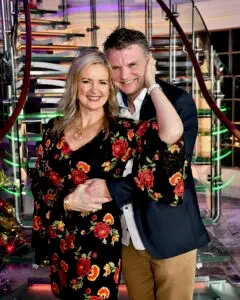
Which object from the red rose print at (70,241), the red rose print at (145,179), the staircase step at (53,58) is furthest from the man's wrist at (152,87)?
the staircase step at (53,58)

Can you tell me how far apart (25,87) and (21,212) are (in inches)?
42.1

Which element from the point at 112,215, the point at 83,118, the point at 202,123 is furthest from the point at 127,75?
the point at 202,123

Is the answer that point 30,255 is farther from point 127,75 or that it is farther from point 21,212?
point 127,75

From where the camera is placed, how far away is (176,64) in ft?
17.4

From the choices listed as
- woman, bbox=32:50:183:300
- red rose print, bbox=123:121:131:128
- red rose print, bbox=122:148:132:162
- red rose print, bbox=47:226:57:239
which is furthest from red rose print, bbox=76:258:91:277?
red rose print, bbox=123:121:131:128

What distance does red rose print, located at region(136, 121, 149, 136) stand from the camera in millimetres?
1565

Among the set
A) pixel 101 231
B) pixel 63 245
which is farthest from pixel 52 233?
pixel 101 231

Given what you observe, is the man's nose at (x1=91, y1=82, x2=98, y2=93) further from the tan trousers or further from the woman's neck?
the tan trousers

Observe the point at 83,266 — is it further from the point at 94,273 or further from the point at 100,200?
the point at 100,200

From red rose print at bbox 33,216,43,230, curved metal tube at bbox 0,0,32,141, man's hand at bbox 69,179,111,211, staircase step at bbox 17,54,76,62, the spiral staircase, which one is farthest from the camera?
staircase step at bbox 17,54,76,62

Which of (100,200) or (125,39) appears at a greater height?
(125,39)

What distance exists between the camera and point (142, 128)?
1.58 meters

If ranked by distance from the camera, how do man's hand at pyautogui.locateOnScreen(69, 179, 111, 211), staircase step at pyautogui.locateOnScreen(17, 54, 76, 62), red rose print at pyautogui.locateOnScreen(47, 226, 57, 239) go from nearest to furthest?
man's hand at pyautogui.locateOnScreen(69, 179, 111, 211) → red rose print at pyautogui.locateOnScreen(47, 226, 57, 239) → staircase step at pyautogui.locateOnScreen(17, 54, 76, 62)

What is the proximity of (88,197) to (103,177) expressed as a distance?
95mm
